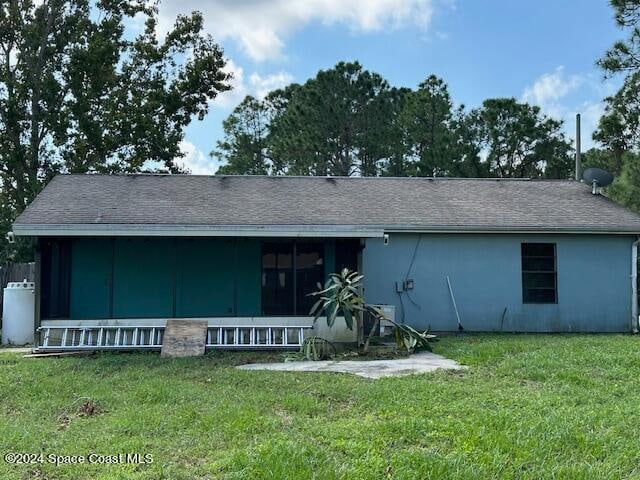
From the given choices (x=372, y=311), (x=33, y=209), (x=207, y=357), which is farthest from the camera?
(x=33, y=209)

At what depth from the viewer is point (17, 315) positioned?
33.1 feet

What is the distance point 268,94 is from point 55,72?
1436cm

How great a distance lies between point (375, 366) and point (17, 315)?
6.90 m

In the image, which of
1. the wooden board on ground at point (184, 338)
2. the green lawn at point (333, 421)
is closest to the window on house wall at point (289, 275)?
the wooden board on ground at point (184, 338)

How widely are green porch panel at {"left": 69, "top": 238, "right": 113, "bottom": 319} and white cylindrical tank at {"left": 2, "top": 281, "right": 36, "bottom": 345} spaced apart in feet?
3.20

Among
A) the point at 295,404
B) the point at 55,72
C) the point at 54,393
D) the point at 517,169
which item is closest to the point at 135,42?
the point at 55,72

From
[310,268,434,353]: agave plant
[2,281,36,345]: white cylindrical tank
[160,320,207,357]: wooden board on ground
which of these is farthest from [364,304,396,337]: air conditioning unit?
[2,281,36,345]: white cylindrical tank

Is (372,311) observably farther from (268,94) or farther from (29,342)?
(268,94)

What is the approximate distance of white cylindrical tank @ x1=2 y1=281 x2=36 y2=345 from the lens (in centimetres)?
1002

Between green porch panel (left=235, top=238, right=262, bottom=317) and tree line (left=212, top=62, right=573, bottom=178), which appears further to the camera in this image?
tree line (left=212, top=62, right=573, bottom=178)

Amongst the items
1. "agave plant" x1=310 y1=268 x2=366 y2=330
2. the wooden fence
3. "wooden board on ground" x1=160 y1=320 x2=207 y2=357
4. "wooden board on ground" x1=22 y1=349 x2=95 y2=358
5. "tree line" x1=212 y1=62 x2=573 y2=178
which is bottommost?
"wooden board on ground" x1=22 y1=349 x2=95 y2=358

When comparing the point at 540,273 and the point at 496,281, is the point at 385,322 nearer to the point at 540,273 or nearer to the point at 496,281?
the point at 496,281

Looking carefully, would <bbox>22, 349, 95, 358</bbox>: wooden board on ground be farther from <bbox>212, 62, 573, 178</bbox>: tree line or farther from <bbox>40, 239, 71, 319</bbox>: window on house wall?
<bbox>212, 62, 573, 178</bbox>: tree line

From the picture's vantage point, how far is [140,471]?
356 cm
